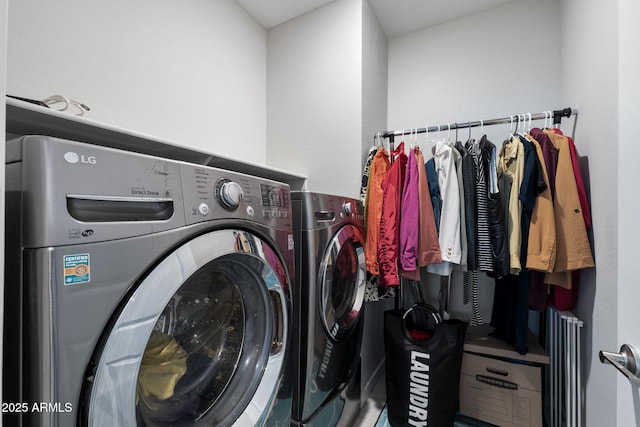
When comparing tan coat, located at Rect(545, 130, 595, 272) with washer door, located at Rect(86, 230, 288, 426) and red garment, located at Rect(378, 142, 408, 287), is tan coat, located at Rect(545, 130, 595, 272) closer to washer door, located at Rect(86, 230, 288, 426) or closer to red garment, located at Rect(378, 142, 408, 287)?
red garment, located at Rect(378, 142, 408, 287)

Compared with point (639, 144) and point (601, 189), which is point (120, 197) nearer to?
point (639, 144)

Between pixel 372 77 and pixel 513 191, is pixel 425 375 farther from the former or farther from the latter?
pixel 372 77

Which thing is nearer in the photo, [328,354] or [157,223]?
[157,223]

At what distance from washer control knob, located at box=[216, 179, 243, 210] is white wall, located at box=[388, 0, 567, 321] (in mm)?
1519

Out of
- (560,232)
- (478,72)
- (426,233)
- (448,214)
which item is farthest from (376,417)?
(478,72)

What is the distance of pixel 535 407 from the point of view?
129 centimetres

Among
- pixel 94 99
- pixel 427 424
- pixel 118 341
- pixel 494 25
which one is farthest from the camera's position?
pixel 494 25

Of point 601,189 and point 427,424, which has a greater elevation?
point 601,189

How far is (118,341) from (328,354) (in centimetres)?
81

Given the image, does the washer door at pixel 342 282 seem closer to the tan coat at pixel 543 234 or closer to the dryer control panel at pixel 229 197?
the dryer control panel at pixel 229 197

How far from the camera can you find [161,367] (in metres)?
0.65

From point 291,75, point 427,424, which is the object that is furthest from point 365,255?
point 291,75

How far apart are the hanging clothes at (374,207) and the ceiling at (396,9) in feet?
3.27

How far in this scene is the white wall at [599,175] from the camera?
0.94 meters
